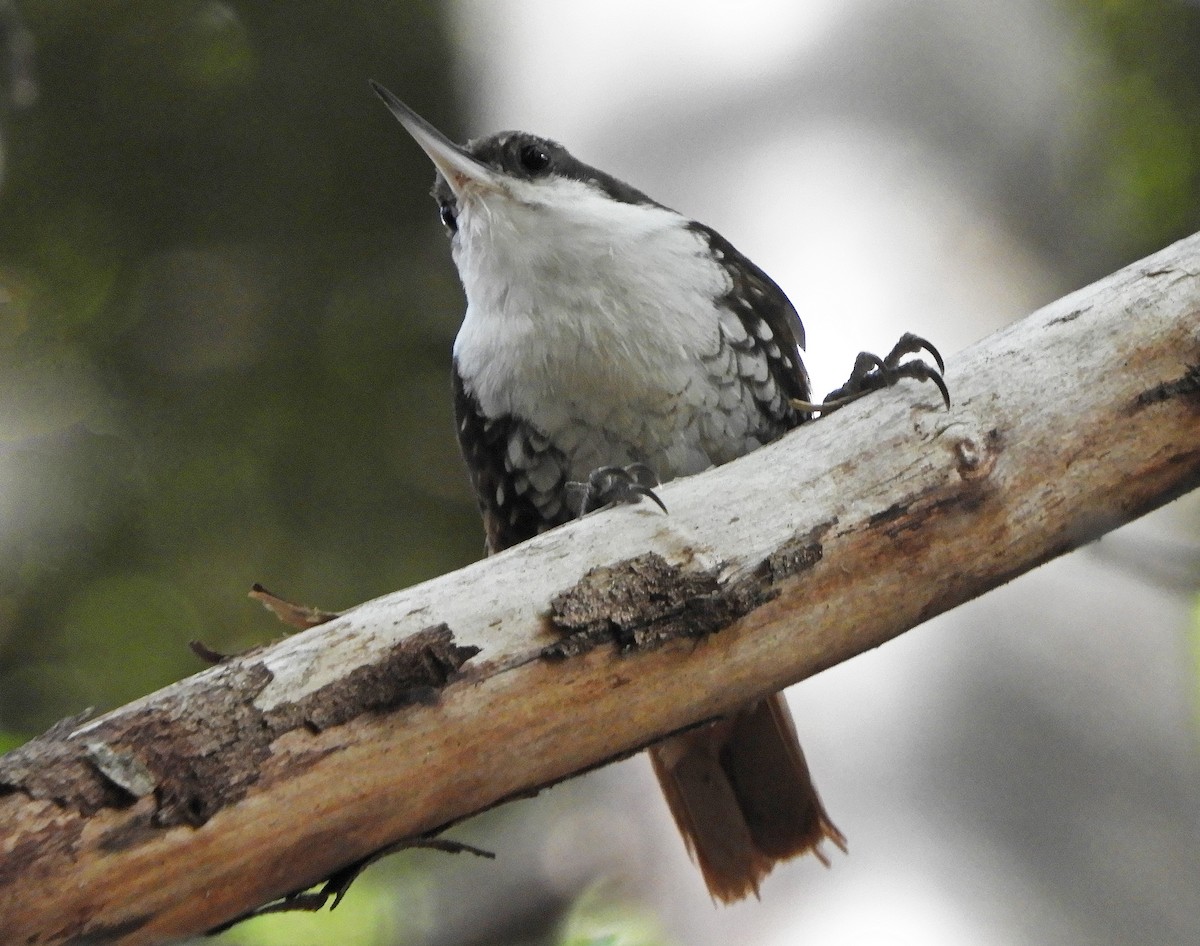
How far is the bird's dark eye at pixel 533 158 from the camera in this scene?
2.41 meters

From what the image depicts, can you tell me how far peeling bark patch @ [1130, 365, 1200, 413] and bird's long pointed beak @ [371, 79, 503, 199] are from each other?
1216 millimetres

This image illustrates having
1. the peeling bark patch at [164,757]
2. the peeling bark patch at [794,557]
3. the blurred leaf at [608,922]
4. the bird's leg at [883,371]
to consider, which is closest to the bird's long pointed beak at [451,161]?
the bird's leg at [883,371]

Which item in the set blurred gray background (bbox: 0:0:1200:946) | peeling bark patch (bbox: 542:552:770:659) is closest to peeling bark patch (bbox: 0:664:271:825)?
peeling bark patch (bbox: 542:552:770:659)

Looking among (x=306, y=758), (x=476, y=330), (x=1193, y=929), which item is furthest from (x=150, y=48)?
(x=1193, y=929)

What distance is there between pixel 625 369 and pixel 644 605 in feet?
2.42

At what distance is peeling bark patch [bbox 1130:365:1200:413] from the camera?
1.71m

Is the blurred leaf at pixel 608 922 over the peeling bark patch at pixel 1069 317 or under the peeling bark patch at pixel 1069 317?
under

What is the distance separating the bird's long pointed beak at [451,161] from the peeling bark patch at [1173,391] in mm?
1216

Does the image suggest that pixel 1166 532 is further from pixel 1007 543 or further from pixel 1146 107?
pixel 1007 543

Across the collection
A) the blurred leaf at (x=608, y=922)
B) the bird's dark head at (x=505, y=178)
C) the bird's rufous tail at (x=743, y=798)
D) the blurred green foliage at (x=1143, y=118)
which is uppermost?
the bird's dark head at (x=505, y=178)

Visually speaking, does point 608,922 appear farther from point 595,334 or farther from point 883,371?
point 883,371

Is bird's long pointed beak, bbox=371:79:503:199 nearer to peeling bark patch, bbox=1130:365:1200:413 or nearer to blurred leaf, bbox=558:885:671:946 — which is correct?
peeling bark patch, bbox=1130:365:1200:413

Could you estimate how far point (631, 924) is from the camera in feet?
8.29

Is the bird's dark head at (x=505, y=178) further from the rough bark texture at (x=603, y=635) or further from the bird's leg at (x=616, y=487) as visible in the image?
the rough bark texture at (x=603, y=635)
